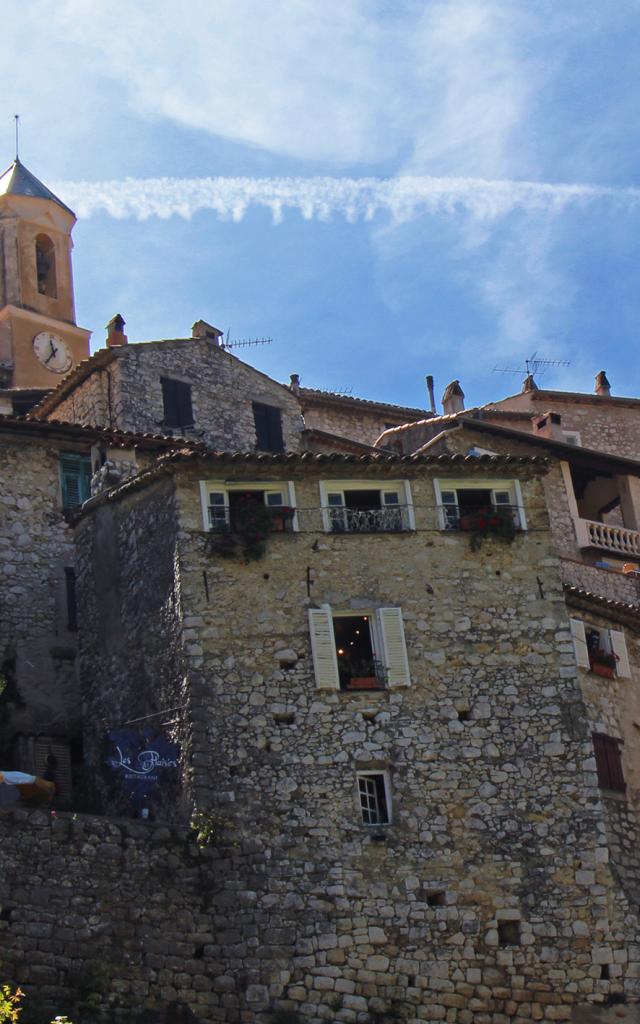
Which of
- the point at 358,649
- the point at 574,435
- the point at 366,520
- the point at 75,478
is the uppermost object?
the point at 574,435

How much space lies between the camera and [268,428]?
4262 centimetres

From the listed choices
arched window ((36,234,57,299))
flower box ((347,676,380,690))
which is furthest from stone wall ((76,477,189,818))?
arched window ((36,234,57,299))

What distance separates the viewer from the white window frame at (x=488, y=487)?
31.5 metres

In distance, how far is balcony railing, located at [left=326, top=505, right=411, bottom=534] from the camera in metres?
30.6

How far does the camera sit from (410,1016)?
2675 centimetres

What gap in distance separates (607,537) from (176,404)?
36.7 feet

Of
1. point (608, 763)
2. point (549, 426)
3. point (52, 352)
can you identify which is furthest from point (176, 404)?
point (608, 763)

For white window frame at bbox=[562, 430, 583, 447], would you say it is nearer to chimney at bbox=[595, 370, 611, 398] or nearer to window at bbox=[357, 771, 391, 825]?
chimney at bbox=[595, 370, 611, 398]

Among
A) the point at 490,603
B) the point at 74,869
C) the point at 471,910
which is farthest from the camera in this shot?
the point at 490,603

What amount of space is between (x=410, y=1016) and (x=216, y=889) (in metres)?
3.68

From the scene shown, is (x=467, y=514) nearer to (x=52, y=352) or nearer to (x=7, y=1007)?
(x=7, y=1007)

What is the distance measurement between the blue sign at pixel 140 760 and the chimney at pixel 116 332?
15019mm

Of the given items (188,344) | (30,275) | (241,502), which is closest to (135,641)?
(241,502)

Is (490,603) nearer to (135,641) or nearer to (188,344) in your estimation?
(135,641)
